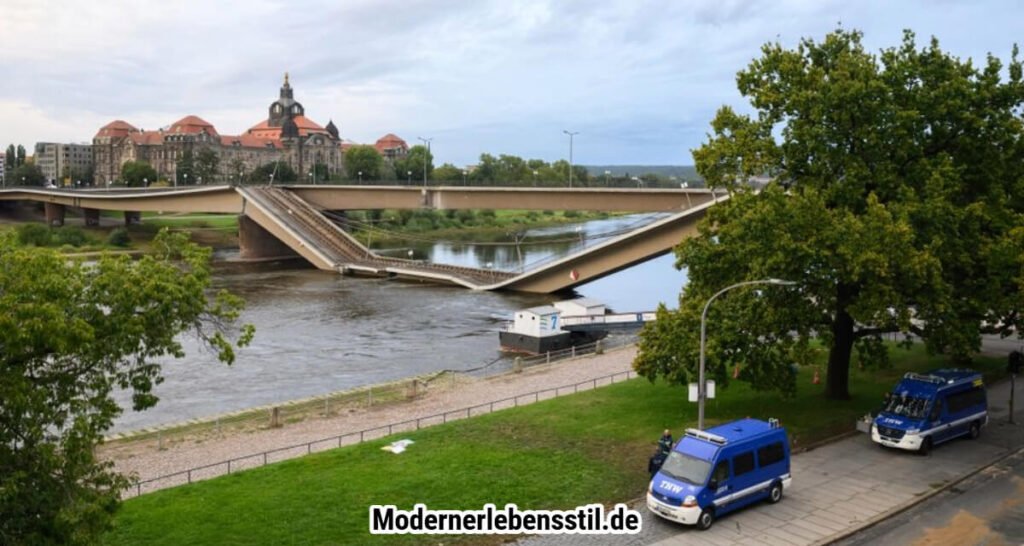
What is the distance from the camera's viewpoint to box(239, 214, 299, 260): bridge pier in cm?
9981

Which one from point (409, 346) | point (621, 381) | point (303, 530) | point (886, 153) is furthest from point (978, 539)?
point (409, 346)

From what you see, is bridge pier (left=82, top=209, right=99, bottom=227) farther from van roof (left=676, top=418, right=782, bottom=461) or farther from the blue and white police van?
van roof (left=676, top=418, right=782, bottom=461)

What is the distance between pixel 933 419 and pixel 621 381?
1327 cm

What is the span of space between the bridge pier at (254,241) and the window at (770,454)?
282 ft

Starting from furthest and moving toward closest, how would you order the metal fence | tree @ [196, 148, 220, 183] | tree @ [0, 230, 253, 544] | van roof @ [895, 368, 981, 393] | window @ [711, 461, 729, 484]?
1. tree @ [196, 148, 220, 183]
2. van roof @ [895, 368, 981, 393]
3. the metal fence
4. window @ [711, 461, 729, 484]
5. tree @ [0, 230, 253, 544]

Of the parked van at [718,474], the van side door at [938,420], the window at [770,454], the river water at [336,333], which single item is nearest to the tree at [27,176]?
the river water at [336,333]

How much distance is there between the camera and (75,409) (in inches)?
579

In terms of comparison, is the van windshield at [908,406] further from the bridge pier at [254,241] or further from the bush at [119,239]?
the bush at [119,239]

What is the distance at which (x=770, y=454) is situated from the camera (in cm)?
2102

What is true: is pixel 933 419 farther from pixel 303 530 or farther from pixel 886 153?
pixel 303 530

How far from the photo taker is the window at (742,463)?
20219 millimetres

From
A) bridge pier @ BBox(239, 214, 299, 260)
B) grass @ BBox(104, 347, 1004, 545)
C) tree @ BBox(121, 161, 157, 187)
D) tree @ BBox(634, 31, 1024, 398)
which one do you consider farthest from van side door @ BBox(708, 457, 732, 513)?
tree @ BBox(121, 161, 157, 187)

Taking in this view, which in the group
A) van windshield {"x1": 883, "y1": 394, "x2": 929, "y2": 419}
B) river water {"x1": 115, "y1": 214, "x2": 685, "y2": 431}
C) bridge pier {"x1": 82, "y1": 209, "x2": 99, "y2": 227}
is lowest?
river water {"x1": 115, "y1": 214, "x2": 685, "y2": 431}

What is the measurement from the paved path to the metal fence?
1009 centimetres
